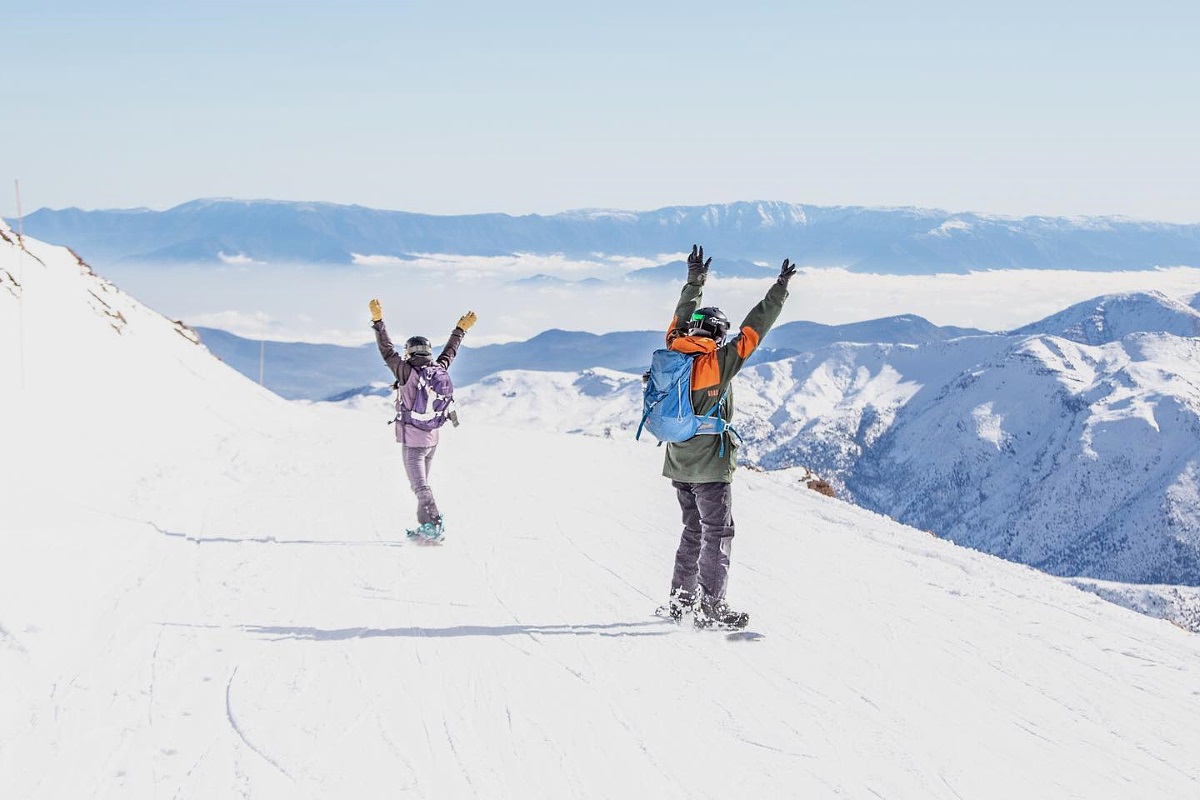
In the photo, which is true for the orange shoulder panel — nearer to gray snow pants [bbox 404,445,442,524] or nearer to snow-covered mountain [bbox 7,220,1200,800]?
snow-covered mountain [bbox 7,220,1200,800]

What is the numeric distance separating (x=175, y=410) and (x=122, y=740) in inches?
688

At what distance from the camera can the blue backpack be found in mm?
8039

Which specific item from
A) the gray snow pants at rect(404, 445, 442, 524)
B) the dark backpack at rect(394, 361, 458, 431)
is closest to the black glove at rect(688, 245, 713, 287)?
the dark backpack at rect(394, 361, 458, 431)

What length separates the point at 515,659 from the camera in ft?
24.4

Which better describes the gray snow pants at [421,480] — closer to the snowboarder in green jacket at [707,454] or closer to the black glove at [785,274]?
the snowboarder in green jacket at [707,454]

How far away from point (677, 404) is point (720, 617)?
80.9 inches

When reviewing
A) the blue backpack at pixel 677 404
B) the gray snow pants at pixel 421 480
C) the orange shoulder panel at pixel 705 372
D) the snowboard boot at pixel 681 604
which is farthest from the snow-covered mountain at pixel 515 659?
the orange shoulder panel at pixel 705 372

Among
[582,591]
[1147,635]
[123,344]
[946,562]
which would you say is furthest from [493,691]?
[123,344]

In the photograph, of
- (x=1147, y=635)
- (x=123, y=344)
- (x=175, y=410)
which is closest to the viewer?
(x=1147, y=635)

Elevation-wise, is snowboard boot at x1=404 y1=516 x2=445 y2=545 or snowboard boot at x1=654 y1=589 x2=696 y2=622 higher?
snowboard boot at x1=654 y1=589 x2=696 y2=622

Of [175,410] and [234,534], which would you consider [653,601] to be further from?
[175,410]

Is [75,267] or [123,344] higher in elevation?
[75,267]

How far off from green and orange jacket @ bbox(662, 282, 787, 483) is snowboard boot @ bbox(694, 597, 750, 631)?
3.89 feet

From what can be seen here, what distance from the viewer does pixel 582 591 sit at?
9727 mm
